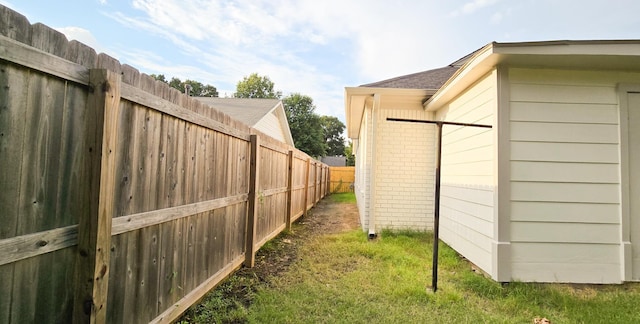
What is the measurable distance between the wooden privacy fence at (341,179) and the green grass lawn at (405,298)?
1625cm

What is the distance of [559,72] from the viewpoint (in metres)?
3.49

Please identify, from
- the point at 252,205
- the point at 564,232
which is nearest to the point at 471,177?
the point at 564,232

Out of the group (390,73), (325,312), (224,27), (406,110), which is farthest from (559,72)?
(390,73)

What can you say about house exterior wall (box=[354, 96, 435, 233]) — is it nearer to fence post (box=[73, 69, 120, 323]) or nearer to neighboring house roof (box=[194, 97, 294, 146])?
fence post (box=[73, 69, 120, 323])

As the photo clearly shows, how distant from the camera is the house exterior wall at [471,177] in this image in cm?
361

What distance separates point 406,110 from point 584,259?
12.3 ft

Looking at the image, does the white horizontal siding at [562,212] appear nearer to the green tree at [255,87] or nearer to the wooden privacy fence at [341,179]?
the wooden privacy fence at [341,179]

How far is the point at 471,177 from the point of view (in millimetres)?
4219

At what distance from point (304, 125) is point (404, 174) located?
23.4 metres

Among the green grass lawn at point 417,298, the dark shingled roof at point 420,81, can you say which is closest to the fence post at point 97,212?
the green grass lawn at point 417,298

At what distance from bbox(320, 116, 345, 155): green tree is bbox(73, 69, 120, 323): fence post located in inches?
1815

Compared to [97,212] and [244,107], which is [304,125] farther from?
[97,212]

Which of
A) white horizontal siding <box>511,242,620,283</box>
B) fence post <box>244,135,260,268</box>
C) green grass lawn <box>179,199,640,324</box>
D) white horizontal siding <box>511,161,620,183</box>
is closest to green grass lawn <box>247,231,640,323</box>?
green grass lawn <box>179,199,640,324</box>

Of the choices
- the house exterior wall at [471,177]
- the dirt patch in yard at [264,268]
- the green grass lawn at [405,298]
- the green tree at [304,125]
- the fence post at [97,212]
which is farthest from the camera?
the green tree at [304,125]
